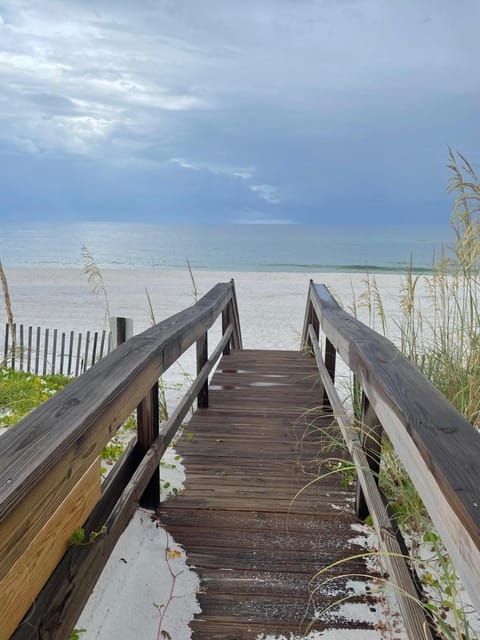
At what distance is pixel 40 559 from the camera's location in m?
1.25

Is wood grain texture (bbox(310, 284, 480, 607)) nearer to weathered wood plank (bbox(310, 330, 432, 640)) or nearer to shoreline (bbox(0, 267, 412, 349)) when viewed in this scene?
weathered wood plank (bbox(310, 330, 432, 640))

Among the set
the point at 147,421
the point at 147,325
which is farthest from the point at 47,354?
the point at 147,421

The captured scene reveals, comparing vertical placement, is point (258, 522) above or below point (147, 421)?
below

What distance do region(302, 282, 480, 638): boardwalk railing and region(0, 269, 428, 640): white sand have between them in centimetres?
40

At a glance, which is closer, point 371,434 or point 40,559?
point 40,559

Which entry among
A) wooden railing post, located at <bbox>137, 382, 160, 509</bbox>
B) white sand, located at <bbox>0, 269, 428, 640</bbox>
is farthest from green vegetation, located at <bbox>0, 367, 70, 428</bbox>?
wooden railing post, located at <bbox>137, 382, 160, 509</bbox>

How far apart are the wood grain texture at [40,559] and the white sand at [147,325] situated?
1.24ft

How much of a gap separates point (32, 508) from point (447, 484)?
0.74 metres

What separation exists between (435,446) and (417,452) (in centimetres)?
7

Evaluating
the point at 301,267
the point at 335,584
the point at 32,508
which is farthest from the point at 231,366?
the point at 301,267

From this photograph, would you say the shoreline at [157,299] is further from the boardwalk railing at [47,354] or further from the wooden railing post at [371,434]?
the wooden railing post at [371,434]

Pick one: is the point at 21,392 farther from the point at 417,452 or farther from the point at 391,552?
the point at 417,452

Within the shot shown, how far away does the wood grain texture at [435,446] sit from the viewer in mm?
823

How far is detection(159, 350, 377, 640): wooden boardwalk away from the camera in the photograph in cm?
172
